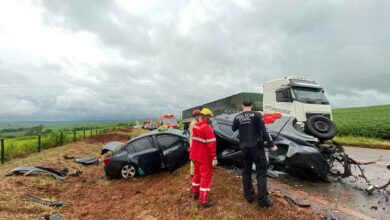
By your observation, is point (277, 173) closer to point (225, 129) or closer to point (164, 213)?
point (225, 129)

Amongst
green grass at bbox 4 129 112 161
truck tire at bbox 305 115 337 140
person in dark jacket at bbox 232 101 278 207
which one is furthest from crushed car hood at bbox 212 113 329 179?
green grass at bbox 4 129 112 161

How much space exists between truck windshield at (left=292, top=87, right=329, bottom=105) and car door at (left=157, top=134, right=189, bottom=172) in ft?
21.8

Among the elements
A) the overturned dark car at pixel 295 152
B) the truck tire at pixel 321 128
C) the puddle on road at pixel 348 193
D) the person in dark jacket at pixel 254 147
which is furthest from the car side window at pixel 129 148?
the truck tire at pixel 321 128

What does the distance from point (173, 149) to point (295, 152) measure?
3.66 m

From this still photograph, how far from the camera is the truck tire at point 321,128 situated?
8148 mm

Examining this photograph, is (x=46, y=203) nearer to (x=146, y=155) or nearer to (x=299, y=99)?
Answer: (x=146, y=155)

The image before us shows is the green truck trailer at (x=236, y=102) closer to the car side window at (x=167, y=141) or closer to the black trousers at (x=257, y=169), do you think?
the car side window at (x=167, y=141)

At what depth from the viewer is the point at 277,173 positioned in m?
7.19

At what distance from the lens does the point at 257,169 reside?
16.3 ft

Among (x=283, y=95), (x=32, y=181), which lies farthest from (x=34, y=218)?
(x=283, y=95)

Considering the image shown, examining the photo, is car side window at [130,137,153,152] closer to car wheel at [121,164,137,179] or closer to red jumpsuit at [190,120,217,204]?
car wheel at [121,164,137,179]

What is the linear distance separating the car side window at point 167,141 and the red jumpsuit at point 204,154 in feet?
12.1

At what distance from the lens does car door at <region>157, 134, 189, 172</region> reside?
27.4ft

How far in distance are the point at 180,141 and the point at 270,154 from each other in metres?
2.96
